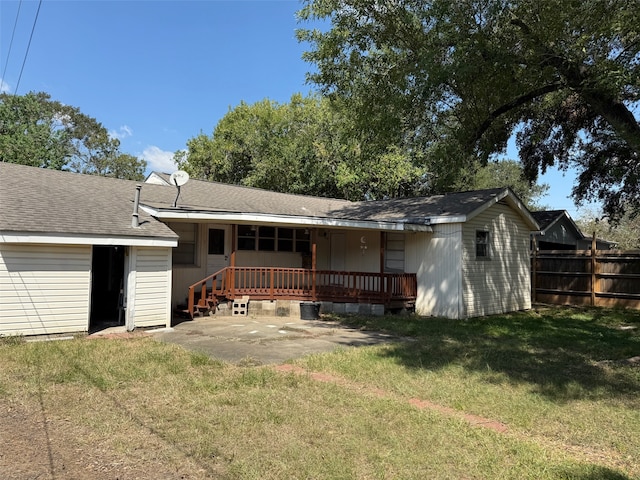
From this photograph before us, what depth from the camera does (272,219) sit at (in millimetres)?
11852

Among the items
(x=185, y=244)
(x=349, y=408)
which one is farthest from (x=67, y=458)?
(x=185, y=244)

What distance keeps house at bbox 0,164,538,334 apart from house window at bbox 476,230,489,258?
35 millimetres

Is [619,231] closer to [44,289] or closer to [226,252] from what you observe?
[226,252]

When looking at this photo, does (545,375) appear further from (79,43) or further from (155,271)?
(79,43)

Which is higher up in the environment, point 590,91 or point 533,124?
point 533,124

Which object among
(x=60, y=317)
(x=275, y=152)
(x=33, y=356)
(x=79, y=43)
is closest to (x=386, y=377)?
(x=33, y=356)

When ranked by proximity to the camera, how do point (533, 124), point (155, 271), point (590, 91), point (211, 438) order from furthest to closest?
point (533, 124), point (155, 271), point (590, 91), point (211, 438)

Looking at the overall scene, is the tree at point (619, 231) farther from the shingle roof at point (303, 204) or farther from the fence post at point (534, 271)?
the shingle roof at point (303, 204)

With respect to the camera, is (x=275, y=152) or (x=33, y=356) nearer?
(x=33, y=356)

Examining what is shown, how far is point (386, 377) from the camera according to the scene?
6.27m

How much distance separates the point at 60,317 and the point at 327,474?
7.48 metres

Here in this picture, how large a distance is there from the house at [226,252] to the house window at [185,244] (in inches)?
1.6

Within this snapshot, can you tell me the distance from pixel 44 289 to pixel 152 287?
2114mm

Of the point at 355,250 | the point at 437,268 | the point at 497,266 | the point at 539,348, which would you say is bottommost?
the point at 539,348
